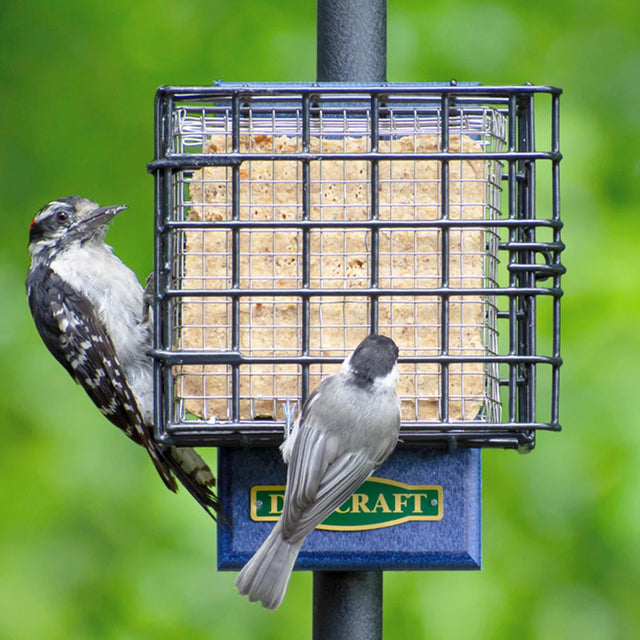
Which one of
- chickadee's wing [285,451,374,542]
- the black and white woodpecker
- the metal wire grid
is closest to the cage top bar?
the metal wire grid

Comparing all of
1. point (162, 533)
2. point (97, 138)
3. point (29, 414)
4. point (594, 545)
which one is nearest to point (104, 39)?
point (97, 138)

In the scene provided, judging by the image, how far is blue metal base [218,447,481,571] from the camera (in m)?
3.49

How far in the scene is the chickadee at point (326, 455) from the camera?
3.20 metres

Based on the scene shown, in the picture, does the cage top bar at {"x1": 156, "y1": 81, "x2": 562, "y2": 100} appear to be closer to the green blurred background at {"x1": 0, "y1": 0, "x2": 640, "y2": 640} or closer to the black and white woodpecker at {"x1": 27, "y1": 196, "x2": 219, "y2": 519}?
the black and white woodpecker at {"x1": 27, "y1": 196, "x2": 219, "y2": 519}

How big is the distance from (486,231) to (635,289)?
4.52 feet

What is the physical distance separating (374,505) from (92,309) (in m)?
1.27

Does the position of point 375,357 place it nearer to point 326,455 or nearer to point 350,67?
point 326,455

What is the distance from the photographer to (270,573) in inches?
126

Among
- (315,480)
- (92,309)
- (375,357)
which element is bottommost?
(315,480)

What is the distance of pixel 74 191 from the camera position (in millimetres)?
5285

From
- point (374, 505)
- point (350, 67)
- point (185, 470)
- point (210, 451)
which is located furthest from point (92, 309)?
point (350, 67)

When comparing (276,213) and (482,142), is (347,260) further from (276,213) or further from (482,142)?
(482,142)

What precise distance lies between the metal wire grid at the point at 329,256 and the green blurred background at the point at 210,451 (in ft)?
4.23

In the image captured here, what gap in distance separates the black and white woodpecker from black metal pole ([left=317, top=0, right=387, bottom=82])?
1.02 meters
